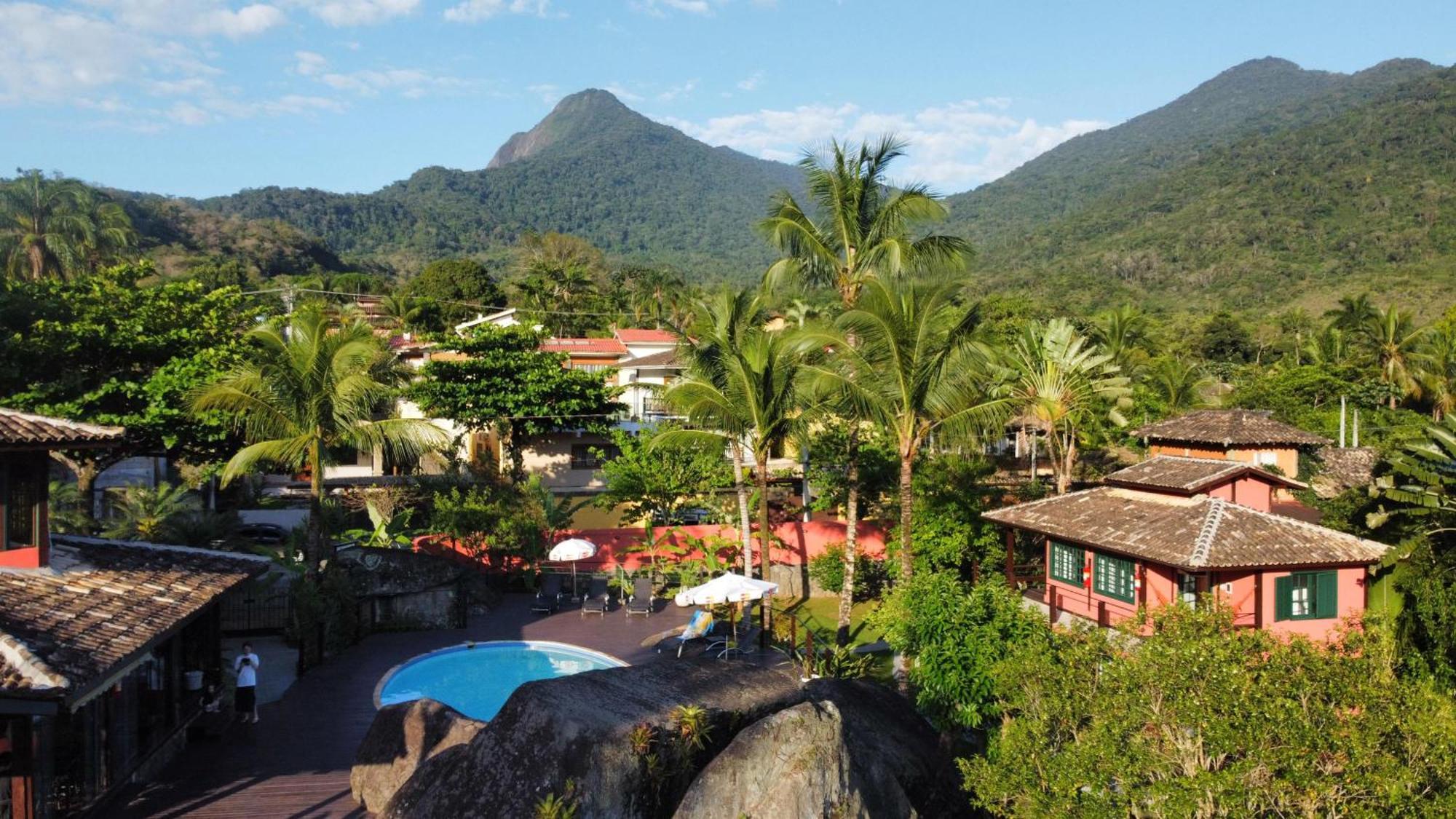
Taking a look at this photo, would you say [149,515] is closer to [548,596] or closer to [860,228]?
[548,596]

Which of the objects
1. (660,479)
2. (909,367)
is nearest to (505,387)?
(660,479)

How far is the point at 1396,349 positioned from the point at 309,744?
48902mm

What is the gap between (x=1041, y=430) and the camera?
39.3 meters

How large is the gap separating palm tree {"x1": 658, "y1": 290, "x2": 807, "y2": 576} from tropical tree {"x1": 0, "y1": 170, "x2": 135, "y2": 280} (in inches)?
1267

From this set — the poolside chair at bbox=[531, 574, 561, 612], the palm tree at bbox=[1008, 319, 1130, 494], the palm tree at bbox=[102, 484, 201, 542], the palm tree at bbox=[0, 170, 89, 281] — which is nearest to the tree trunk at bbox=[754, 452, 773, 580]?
the poolside chair at bbox=[531, 574, 561, 612]

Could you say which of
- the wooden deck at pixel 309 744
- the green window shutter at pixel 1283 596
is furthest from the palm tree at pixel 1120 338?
the wooden deck at pixel 309 744

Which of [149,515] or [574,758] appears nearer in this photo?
[574,758]

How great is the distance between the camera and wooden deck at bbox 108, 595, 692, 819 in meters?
11.2

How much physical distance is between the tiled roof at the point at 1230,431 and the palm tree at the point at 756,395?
17076 mm

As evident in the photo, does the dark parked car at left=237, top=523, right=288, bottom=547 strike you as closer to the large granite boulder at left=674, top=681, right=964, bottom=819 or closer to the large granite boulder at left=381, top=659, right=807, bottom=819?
the large granite boulder at left=381, top=659, right=807, bottom=819

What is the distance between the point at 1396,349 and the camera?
149ft

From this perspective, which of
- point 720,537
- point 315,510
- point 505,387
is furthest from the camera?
point 505,387

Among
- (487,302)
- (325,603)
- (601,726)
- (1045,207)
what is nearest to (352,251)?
(487,302)

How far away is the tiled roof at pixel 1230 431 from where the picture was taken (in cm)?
3053
